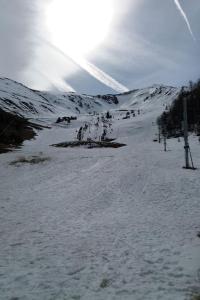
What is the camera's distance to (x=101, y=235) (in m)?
14.4

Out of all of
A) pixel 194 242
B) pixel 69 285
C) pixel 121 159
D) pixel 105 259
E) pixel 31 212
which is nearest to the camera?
pixel 69 285

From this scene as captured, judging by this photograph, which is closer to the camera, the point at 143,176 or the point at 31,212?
the point at 31,212

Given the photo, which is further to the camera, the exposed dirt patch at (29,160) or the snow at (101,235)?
the exposed dirt patch at (29,160)

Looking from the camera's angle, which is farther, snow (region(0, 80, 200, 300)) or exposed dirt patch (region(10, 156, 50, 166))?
exposed dirt patch (region(10, 156, 50, 166))

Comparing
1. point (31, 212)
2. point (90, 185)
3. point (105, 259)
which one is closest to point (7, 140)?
point (90, 185)

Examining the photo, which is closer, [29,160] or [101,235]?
[101,235]

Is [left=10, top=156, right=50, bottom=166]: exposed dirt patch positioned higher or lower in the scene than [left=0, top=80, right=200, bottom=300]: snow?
higher

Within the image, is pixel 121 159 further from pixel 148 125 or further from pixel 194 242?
pixel 148 125

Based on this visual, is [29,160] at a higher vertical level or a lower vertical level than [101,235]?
higher

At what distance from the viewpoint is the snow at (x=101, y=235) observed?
9.80 meters

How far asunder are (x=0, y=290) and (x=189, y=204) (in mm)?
12033

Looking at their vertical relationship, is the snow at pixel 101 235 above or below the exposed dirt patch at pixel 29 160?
below

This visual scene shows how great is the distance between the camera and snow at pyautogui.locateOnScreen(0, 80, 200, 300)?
9797mm

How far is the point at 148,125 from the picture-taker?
15712cm
